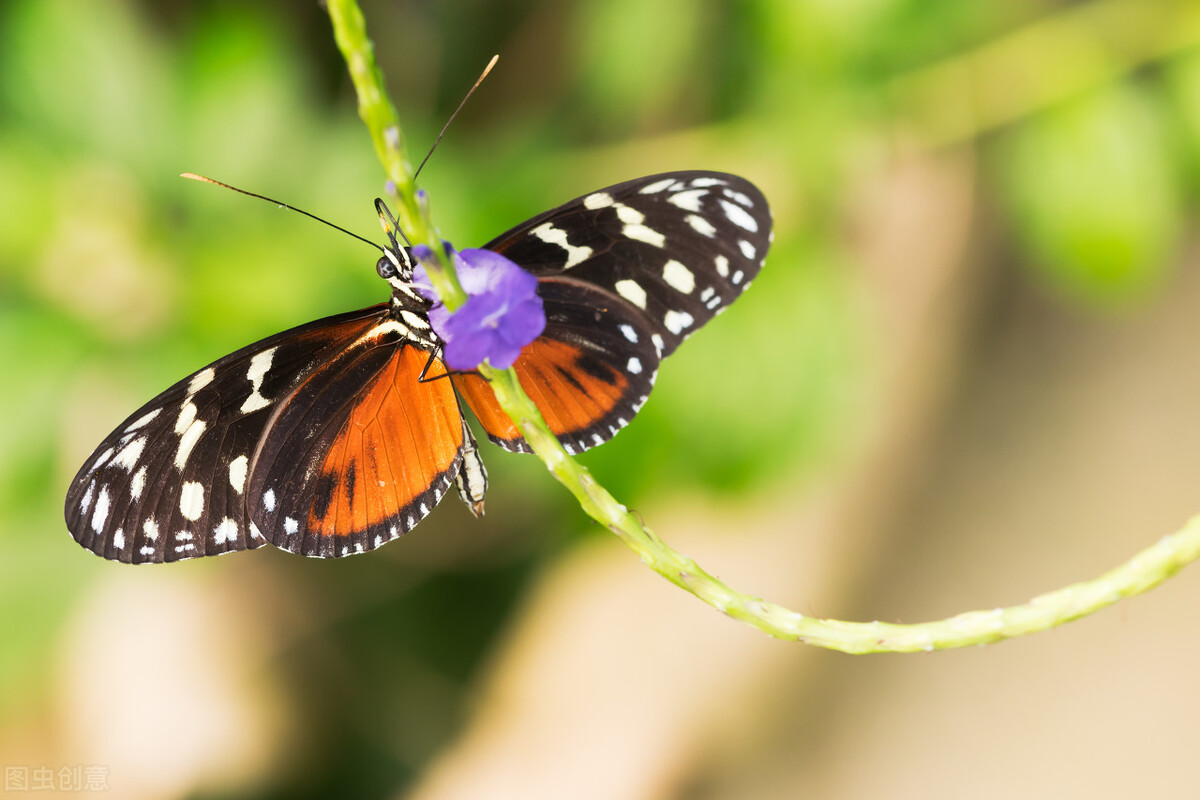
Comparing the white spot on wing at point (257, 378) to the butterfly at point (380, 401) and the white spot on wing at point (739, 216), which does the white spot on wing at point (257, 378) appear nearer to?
the butterfly at point (380, 401)

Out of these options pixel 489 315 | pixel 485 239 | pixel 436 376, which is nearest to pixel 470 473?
pixel 436 376

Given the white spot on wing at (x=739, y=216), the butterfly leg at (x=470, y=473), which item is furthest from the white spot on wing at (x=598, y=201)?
the butterfly leg at (x=470, y=473)

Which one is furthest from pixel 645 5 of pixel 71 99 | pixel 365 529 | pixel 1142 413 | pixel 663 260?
pixel 1142 413

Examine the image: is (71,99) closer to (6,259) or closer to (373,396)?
(6,259)

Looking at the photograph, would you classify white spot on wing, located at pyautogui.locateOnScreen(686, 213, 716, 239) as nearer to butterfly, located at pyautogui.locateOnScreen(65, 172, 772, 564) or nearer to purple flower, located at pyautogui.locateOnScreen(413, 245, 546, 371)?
butterfly, located at pyautogui.locateOnScreen(65, 172, 772, 564)

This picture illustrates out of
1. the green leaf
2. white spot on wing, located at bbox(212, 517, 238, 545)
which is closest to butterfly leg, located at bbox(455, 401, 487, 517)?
white spot on wing, located at bbox(212, 517, 238, 545)
